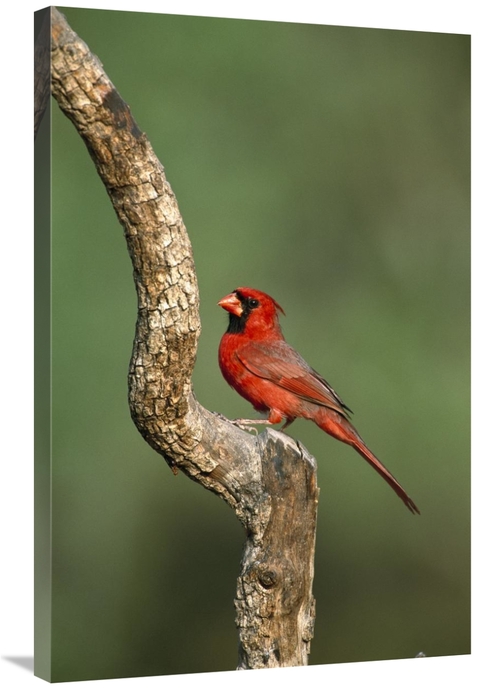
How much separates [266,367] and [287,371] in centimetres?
10

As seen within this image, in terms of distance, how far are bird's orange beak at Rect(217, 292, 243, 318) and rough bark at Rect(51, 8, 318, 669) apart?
0.56m

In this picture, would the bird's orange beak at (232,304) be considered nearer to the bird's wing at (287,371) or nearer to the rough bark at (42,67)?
the bird's wing at (287,371)

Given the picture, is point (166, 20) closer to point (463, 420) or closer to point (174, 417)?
point (174, 417)

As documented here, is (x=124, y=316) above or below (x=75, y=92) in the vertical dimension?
below

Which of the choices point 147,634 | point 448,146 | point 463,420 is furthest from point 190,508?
point 448,146

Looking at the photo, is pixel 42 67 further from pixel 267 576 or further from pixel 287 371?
pixel 267 576

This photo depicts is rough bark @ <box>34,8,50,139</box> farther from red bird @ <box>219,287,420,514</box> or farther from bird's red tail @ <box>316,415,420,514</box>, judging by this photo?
bird's red tail @ <box>316,415,420,514</box>

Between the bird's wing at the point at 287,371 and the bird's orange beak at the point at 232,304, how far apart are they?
146 millimetres

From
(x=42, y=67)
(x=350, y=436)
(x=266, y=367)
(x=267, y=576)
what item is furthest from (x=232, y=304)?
(x=42, y=67)

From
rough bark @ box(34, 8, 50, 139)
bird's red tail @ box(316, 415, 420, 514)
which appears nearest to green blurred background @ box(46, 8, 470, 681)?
bird's red tail @ box(316, 415, 420, 514)

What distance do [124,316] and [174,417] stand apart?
38.5 inches

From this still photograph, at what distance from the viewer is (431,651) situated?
518cm

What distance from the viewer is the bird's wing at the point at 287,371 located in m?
4.83

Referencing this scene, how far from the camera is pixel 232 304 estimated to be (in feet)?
15.9
